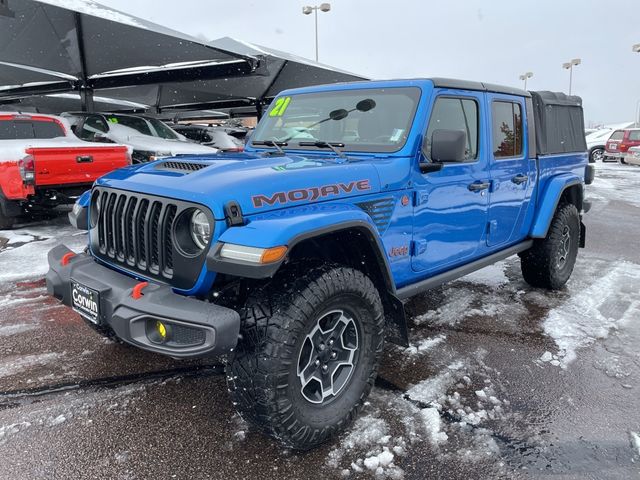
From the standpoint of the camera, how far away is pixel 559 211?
487 cm

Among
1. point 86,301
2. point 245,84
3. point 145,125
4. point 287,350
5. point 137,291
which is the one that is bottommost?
point 287,350

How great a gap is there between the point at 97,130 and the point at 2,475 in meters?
Result: 9.05

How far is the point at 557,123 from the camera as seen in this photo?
486 cm

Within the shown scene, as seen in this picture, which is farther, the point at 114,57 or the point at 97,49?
the point at 114,57

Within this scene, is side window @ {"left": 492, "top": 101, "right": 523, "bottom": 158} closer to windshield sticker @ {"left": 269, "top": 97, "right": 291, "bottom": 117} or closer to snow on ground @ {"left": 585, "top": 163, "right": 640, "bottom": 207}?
windshield sticker @ {"left": 269, "top": 97, "right": 291, "bottom": 117}

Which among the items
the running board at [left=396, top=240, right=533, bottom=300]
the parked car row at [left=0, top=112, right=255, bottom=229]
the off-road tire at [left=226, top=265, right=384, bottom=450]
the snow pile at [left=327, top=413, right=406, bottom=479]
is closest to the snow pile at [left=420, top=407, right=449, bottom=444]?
the snow pile at [left=327, top=413, right=406, bottom=479]

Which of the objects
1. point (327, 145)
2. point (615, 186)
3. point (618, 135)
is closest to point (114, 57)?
point (327, 145)

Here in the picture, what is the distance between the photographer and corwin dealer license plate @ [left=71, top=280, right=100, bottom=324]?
243cm

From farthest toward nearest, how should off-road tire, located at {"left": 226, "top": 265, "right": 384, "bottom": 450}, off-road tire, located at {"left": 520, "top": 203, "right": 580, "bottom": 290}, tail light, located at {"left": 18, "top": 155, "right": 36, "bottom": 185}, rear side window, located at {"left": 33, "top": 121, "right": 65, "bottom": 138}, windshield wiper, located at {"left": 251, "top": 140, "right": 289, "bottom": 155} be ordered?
rear side window, located at {"left": 33, "top": 121, "right": 65, "bottom": 138} < tail light, located at {"left": 18, "top": 155, "right": 36, "bottom": 185} < off-road tire, located at {"left": 520, "top": 203, "right": 580, "bottom": 290} < windshield wiper, located at {"left": 251, "top": 140, "right": 289, "bottom": 155} < off-road tire, located at {"left": 226, "top": 265, "right": 384, "bottom": 450}

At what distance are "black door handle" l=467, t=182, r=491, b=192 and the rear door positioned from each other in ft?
0.40

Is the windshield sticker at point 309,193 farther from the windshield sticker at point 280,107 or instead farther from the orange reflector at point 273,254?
the windshield sticker at point 280,107

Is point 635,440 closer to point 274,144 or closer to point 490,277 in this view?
point 274,144

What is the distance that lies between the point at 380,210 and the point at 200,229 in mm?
1059

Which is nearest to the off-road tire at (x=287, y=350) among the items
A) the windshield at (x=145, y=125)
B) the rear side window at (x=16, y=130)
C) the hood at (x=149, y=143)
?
the rear side window at (x=16, y=130)
